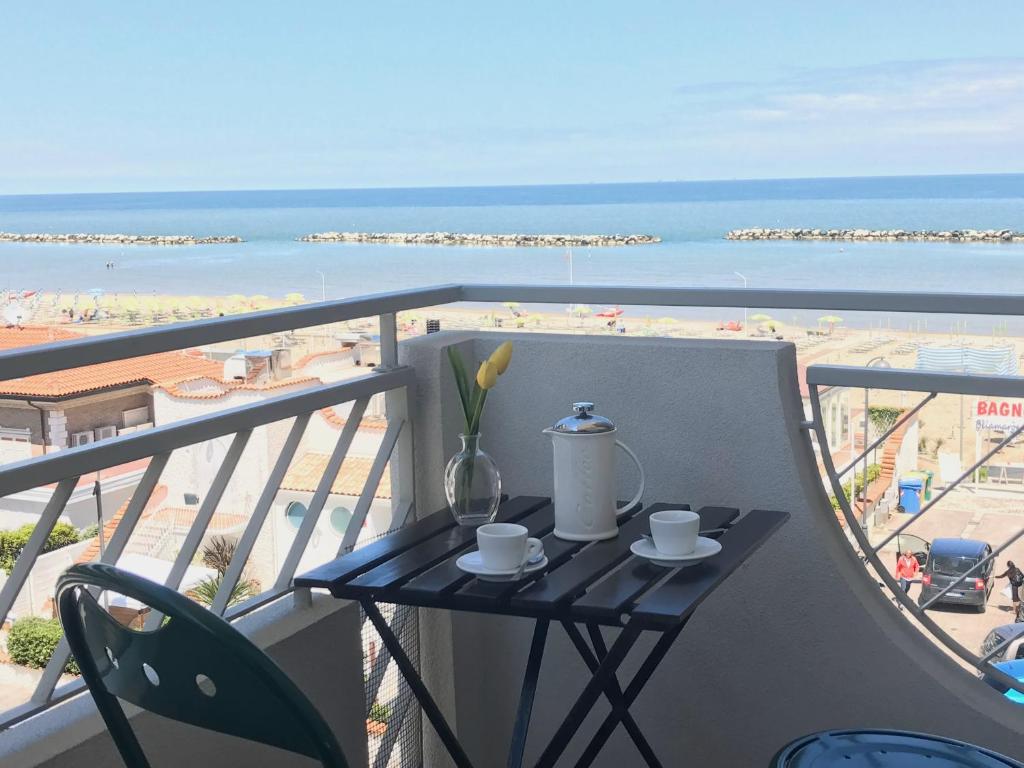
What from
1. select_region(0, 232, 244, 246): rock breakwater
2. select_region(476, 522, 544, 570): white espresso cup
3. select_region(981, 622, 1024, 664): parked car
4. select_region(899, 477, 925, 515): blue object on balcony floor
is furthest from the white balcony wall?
select_region(0, 232, 244, 246): rock breakwater

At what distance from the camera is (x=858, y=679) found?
2314 millimetres

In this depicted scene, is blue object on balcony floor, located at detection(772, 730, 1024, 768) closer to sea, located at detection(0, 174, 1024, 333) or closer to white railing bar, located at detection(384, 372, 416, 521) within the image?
white railing bar, located at detection(384, 372, 416, 521)

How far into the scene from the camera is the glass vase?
2084 millimetres

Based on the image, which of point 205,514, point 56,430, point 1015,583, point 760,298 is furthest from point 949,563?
point 56,430

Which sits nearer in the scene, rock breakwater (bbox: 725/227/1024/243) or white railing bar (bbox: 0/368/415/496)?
white railing bar (bbox: 0/368/415/496)

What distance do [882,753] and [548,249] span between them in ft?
123

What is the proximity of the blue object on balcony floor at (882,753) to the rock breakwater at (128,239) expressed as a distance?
1708 inches

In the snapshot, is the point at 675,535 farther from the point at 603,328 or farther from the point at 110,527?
the point at 603,328

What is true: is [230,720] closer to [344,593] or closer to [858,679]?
[344,593]

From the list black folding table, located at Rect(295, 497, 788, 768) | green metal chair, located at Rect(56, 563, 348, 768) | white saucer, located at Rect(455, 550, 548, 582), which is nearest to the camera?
green metal chair, located at Rect(56, 563, 348, 768)

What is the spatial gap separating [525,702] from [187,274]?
37.3 metres

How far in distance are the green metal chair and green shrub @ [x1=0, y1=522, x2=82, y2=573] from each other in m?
0.69

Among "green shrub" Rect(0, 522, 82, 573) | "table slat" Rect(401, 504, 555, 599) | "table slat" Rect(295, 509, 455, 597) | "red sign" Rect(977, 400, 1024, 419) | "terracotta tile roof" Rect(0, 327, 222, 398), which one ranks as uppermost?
"terracotta tile roof" Rect(0, 327, 222, 398)

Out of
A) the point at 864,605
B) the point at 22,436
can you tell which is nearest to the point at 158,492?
the point at 22,436
